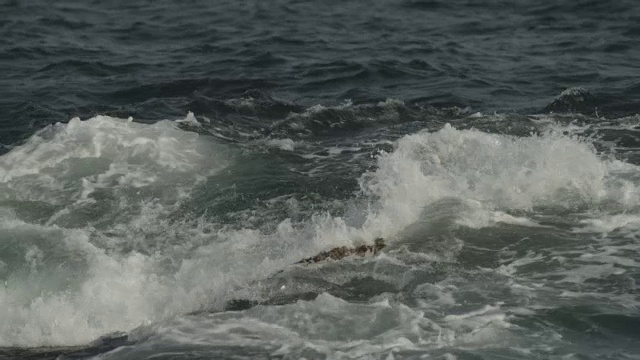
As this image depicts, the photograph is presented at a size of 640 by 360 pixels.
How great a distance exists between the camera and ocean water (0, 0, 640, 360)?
7.89m

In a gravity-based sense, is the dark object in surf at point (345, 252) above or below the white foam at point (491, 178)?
below

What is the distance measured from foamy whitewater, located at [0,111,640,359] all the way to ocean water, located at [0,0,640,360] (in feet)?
0.09

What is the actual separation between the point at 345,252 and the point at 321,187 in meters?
2.06

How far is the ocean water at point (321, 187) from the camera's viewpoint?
7.89m

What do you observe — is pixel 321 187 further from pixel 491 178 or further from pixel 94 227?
pixel 94 227

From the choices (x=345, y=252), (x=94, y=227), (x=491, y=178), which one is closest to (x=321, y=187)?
(x=491, y=178)

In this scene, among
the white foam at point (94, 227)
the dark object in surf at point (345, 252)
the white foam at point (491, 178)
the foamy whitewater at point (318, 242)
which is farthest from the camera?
the white foam at point (491, 178)

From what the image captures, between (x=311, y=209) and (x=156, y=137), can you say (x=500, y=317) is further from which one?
(x=156, y=137)

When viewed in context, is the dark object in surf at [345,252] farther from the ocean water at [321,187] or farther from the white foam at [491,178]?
the white foam at [491,178]

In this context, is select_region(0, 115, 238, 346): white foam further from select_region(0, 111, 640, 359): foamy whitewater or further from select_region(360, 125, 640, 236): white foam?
select_region(360, 125, 640, 236): white foam

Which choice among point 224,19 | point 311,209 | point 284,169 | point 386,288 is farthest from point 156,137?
point 224,19

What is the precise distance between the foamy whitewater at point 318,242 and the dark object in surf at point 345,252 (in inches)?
4.3

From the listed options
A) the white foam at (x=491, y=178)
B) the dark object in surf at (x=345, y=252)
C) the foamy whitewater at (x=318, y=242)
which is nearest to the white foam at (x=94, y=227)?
the foamy whitewater at (x=318, y=242)

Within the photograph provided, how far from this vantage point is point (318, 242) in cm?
926
